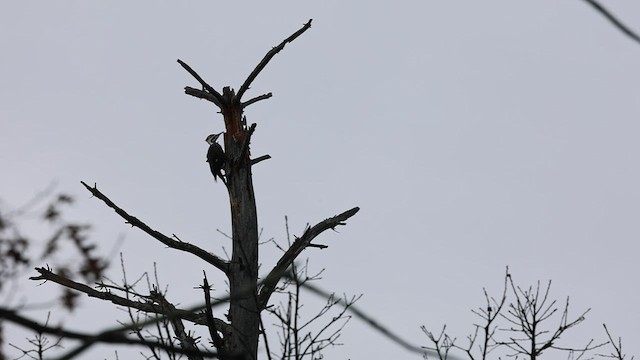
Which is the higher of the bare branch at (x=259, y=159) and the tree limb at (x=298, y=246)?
the bare branch at (x=259, y=159)

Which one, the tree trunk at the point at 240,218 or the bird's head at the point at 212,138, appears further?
the bird's head at the point at 212,138

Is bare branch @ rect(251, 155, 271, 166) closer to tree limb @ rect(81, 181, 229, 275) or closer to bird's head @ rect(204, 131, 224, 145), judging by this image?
bird's head @ rect(204, 131, 224, 145)

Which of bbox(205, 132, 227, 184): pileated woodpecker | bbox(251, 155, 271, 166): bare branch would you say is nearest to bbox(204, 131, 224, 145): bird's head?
bbox(205, 132, 227, 184): pileated woodpecker

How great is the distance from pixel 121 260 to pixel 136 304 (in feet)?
3.23

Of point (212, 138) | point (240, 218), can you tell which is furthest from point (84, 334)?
point (212, 138)

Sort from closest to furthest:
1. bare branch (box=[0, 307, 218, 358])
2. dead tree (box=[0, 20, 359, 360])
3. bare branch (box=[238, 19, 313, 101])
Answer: bare branch (box=[0, 307, 218, 358]), dead tree (box=[0, 20, 359, 360]), bare branch (box=[238, 19, 313, 101])

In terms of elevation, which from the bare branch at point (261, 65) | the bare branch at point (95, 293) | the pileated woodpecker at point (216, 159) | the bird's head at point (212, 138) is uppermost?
the bare branch at point (261, 65)

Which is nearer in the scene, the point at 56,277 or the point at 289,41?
the point at 56,277

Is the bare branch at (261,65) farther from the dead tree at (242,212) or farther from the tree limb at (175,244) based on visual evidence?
the tree limb at (175,244)

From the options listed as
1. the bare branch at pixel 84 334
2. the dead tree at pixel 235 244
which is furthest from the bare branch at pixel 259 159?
the bare branch at pixel 84 334

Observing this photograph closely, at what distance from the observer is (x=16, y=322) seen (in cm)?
122

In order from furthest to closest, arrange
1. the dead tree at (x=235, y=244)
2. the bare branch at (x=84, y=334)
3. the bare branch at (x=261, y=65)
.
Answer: the bare branch at (x=261, y=65) → the dead tree at (x=235, y=244) → the bare branch at (x=84, y=334)

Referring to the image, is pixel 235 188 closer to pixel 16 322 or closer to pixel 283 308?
pixel 283 308

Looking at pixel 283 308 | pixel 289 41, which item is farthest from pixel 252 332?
pixel 289 41
